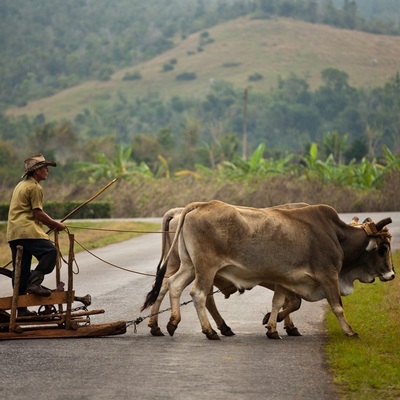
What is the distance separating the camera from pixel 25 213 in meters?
12.7

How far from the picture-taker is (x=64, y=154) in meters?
87.9

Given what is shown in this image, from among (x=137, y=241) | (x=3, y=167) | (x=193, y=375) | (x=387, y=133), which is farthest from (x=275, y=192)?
(x=387, y=133)

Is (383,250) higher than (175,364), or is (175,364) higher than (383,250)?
(175,364)

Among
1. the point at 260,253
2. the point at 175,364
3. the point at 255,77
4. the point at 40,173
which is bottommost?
the point at 255,77

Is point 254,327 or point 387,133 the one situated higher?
point 254,327

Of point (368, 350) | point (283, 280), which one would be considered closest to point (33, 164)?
point (283, 280)

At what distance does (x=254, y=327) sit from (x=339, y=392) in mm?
4426

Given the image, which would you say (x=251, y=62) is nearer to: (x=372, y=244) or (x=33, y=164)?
(x=372, y=244)

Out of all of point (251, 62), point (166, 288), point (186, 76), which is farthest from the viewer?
point (251, 62)

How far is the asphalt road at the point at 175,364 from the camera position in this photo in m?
9.59

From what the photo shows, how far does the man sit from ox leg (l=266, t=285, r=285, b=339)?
2429 mm

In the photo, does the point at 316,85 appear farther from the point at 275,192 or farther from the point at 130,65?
the point at 275,192

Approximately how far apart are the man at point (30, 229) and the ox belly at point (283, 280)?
1.92m

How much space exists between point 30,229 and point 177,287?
1756 mm
